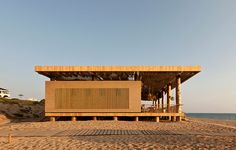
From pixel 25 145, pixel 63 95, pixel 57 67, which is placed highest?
pixel 57 67

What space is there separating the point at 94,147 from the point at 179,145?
9.60ft

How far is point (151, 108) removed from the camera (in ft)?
75.2

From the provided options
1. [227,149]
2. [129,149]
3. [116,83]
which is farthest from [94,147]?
[116,83]

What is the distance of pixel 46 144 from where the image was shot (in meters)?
8.56

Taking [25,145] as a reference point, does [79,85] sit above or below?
above

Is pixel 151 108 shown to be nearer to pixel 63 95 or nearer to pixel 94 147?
pixel 63 95

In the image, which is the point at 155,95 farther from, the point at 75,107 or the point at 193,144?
the point at 193,144

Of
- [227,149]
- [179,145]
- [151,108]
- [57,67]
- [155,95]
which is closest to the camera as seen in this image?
[227,149]

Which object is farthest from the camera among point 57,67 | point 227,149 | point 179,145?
point 57,67

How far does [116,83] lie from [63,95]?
14.8ft

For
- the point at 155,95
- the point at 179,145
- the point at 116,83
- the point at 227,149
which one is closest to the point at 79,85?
the point at 116,83

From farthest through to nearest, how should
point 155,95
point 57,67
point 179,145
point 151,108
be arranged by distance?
point 155,95 < point 151,108 < point 57,67 < point 179,145

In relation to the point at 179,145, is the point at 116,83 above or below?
above

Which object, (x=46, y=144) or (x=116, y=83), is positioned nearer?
(x=46, y=144)
